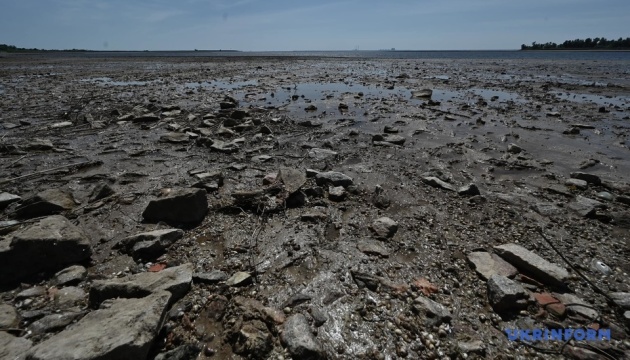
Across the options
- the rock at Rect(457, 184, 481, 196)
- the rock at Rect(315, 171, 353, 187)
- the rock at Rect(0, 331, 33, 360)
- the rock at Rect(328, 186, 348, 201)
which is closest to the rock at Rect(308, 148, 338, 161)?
the rock at Rect(315, 171, 353, 187)

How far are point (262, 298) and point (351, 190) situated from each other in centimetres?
300

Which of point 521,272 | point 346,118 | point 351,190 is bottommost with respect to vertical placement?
point 521,272

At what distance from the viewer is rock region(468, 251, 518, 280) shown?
12.1 feet

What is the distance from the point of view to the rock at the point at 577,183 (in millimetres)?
5961

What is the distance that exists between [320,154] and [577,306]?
558 cm

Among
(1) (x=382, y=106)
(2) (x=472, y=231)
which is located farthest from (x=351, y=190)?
(1) (x=382, y=106)

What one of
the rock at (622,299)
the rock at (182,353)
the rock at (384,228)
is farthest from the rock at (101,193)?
the rock at (622,299)

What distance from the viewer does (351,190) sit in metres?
5.82

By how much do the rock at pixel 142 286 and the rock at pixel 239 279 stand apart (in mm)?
438

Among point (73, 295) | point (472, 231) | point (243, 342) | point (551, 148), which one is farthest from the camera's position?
point (551, 148)

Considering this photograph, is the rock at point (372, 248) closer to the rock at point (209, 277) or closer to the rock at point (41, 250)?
the rock at point (209, 277)

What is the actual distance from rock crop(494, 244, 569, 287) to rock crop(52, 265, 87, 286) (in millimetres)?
5261

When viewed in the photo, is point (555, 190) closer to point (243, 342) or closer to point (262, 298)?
point (262, 298)
